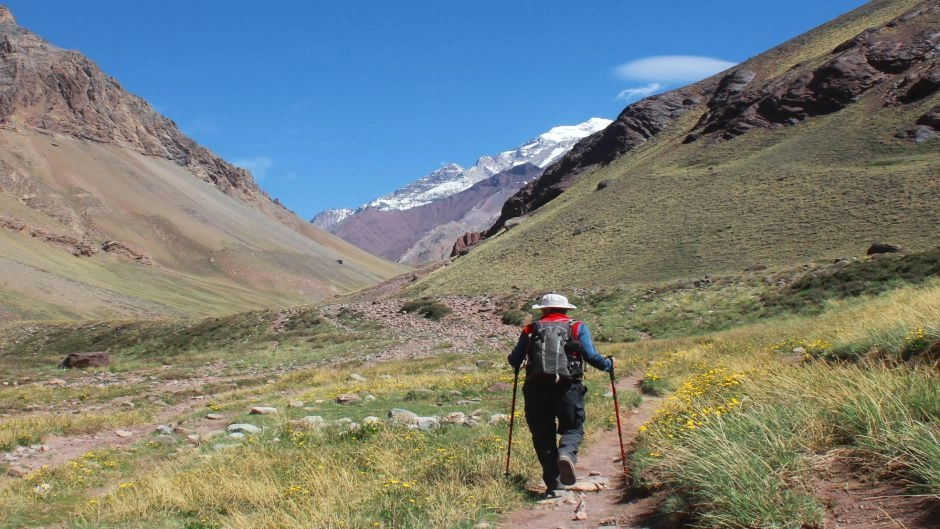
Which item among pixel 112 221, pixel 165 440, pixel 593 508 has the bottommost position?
pixel 593 508

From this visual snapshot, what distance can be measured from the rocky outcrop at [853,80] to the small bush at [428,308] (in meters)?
43.1

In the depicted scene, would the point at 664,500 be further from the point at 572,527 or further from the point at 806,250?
the point at 806,250

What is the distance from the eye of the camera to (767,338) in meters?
17.5

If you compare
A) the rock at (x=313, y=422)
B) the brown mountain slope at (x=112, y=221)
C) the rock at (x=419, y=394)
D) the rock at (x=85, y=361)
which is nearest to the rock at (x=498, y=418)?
the rock at (x=313, y=422)

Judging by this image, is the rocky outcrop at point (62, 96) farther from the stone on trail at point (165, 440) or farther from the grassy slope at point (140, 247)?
the stone on trail at point (165, 440)

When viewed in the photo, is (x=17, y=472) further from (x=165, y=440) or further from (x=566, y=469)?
(x=566, y=469)

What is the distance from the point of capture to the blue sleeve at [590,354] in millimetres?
7031

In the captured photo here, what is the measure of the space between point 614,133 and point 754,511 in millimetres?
88737

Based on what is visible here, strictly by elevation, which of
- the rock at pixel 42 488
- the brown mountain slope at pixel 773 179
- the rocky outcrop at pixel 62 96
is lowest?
the rock at pixel 42 488

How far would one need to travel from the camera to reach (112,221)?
125 m

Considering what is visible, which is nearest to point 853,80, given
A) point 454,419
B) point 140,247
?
point 454,419

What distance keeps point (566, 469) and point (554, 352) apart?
3.90 feet

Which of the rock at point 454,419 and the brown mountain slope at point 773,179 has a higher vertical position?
the brown mountain slope at point 773,179

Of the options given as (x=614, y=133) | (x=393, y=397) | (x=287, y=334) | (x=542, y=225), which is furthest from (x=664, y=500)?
(x=614, y=133)
